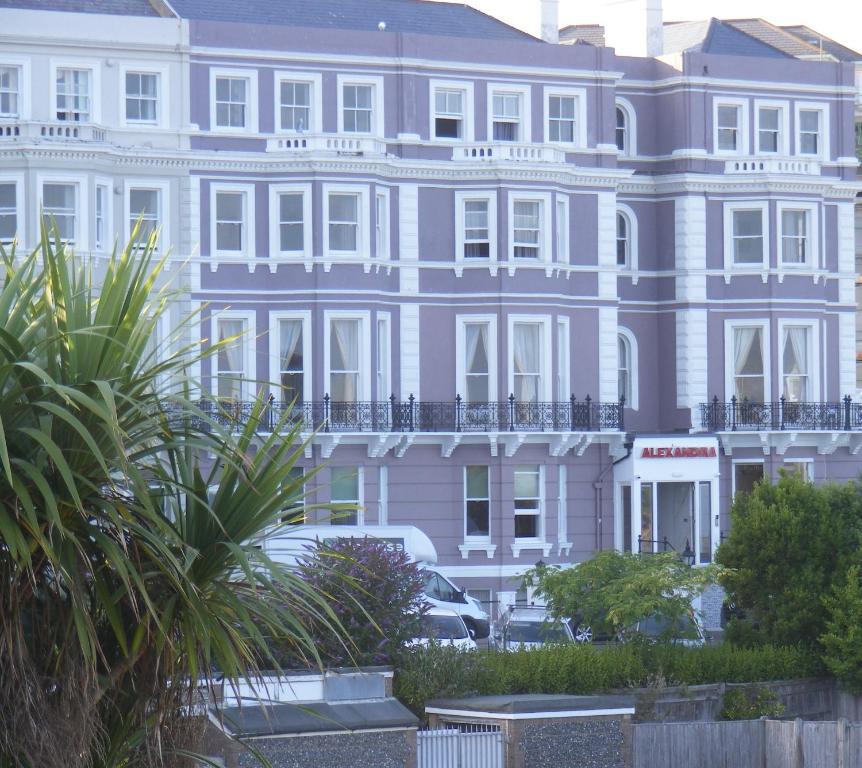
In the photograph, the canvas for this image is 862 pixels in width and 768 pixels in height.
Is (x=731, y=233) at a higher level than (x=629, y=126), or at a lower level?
lower

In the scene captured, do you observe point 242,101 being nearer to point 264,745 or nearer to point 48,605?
point 264,745

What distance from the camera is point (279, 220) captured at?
45.3m

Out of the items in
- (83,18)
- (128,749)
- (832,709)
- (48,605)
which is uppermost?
(83,18)

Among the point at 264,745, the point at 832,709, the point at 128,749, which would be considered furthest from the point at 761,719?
the point at 128,749

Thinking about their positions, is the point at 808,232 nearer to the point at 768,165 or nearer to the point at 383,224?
the point at 768,165

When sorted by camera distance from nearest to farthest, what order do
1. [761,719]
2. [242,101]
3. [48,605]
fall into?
[48,605] < [761,719] < [242,101]

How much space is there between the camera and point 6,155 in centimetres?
4259

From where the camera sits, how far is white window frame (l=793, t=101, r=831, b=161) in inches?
2021

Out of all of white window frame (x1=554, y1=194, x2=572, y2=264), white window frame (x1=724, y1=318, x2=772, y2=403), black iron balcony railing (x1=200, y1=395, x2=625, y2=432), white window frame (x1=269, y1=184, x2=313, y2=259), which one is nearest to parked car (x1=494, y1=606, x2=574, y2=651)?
black iron balcony railing (x1=200, y1=395, x2=625, y2=432)

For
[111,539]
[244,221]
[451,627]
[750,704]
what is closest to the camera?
[111,539]

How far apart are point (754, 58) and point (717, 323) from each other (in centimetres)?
790

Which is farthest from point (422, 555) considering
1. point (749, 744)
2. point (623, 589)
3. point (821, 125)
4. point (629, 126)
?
point (821, 125)

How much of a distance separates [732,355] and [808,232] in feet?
14.2

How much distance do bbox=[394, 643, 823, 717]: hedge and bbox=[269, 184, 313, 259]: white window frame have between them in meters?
19.6
